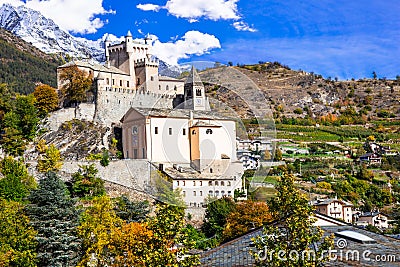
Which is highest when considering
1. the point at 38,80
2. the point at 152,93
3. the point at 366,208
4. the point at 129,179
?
the point at 38,80

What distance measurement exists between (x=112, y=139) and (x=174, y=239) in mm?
34269

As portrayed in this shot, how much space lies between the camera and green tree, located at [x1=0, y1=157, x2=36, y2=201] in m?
35.8

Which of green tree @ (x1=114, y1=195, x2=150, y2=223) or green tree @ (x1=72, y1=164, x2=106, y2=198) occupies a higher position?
green tree @ (x1=72, y1=164, x2=106, y2=198)

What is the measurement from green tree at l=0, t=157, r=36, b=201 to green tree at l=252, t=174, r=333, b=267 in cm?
2695

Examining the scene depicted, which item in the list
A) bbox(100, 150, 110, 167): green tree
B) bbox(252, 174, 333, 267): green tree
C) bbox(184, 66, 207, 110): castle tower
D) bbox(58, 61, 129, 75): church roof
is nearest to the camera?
bbox(252, 174, 333, 267): green tree

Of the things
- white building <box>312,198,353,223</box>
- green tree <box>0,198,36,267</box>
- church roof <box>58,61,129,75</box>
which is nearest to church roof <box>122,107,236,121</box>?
church roof <box>58,61,129,75</box>

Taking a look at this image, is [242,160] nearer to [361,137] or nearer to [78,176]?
[78,176]

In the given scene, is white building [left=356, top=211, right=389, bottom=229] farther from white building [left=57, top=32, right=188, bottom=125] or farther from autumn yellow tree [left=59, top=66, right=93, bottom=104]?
autumn yellow tree [left=59, top=66, right=93, bottom=104]

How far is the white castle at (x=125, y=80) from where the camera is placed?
46.9m

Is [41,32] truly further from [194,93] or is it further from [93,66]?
[194,93]

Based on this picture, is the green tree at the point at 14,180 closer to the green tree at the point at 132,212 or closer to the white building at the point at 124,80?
the green tree at the point at 132,212

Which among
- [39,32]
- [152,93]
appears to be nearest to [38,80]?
[39,32]

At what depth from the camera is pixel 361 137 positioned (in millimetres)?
84000

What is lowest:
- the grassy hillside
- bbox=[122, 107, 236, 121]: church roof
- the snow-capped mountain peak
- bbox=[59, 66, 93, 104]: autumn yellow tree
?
bbox=[122, 107, 236, 121]: church roof
